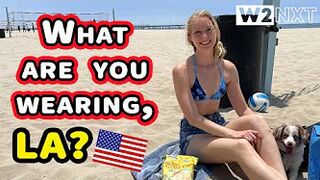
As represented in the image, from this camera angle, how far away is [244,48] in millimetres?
4848

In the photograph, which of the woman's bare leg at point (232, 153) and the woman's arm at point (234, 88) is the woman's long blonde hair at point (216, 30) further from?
the woman's bare leg at point (232, 153)

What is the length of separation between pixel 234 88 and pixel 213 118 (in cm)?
28

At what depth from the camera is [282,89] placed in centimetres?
618

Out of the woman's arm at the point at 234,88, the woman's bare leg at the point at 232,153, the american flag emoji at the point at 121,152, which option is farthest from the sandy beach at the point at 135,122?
the woman's arm at the point at 234,88

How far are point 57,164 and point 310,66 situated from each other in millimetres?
6636

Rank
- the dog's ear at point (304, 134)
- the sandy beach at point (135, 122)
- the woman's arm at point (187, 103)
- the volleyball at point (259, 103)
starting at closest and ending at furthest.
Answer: the woman's arm at point (187, 103) < the dog's ear at point (304, 134) < the sandy beach at point (135, 122) < the volleyball at point (259, 103)

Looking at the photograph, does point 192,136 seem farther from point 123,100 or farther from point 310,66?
point 310,66

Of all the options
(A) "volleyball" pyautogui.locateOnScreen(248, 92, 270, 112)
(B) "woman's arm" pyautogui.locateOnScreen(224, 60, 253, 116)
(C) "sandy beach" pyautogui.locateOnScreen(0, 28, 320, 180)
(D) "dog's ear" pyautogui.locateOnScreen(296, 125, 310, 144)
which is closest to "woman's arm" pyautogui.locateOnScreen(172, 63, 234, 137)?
(B) "woman's arm" pyautogui.locateOnScreen(224, 60, 253, 116)

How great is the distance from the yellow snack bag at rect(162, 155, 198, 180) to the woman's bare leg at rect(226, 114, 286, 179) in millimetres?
412

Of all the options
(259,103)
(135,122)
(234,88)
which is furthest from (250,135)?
(259,103)

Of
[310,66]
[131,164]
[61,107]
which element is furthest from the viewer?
[310,66]

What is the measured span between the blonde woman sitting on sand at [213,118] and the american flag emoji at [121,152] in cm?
53

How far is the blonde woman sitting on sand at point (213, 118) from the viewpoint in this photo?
2.49 metres

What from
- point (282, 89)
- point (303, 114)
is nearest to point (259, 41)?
point (303, 114)
